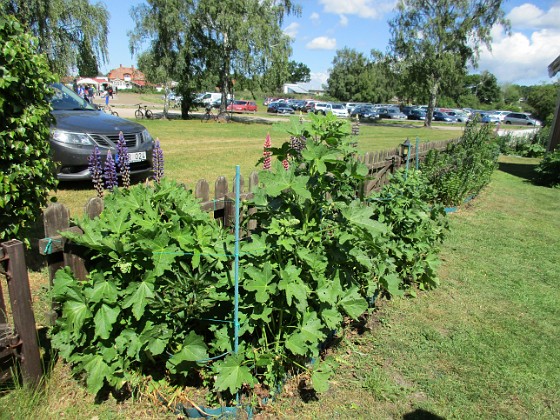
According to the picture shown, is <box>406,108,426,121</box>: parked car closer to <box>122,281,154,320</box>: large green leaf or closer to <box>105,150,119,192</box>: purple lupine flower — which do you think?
<box>105,150,119,192</box>: purple lupine flower

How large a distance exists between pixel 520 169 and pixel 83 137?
543 inches

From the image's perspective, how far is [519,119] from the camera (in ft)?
Answer: 151

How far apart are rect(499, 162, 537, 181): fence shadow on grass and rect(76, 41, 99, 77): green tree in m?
19.6

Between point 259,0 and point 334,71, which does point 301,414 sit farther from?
point 334,71

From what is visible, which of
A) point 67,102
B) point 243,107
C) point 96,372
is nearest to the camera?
point 96,372

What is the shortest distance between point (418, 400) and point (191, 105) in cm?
2852

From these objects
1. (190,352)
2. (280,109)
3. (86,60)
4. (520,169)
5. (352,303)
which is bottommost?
(520,169)

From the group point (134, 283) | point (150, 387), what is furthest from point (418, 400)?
point (134, 283)

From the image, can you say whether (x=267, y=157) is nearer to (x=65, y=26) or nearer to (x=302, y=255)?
(x=302, y=255)

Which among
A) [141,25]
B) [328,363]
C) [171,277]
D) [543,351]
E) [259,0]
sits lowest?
[543,351]

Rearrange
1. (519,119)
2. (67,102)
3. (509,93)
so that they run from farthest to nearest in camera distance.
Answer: (509,93) < (519,119) < (67,102)

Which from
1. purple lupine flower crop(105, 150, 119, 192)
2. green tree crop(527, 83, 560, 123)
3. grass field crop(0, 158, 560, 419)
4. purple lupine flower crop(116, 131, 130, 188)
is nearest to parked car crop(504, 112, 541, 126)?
green tree crop(527, 83, 560, 123)

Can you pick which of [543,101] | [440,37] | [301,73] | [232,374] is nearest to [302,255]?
[232,374]

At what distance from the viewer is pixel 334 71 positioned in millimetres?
74688
